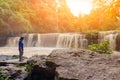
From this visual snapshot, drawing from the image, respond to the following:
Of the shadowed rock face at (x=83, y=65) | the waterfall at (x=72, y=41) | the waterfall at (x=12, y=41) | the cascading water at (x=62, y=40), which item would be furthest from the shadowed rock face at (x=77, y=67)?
the waterfall at (x=12, y=41)

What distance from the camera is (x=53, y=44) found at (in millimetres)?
30953

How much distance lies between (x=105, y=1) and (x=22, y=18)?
74.5 ft

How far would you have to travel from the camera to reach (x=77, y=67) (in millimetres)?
6332

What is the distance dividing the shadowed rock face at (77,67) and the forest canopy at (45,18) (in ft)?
82.6

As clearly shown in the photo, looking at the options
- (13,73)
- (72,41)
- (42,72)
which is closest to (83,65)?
(42,72)

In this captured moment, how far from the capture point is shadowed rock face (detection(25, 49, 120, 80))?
5762mm

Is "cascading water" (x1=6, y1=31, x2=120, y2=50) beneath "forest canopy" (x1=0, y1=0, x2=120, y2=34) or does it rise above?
beneath

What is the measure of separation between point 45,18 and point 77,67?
36.5 m

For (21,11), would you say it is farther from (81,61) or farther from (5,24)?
(81,61)

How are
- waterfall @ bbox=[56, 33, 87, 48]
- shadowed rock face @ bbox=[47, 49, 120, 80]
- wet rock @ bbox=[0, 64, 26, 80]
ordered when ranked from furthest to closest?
waterfall @ bbox=[56, 33, 87, 48], wet rock @ bbox=[0, 64, 26, 80], shadowed rock face @ bbox=[47, 49, 120, 80]

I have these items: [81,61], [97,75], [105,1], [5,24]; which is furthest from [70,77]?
[5,24]

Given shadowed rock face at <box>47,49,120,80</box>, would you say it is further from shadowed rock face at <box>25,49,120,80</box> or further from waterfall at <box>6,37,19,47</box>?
waterfall at <box>6,37,19,47</box>

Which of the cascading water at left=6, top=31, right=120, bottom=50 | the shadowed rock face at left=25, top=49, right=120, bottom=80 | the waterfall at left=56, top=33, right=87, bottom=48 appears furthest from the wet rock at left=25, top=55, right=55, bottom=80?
the waterfall at left=56, top=33, right=87, bottom=48

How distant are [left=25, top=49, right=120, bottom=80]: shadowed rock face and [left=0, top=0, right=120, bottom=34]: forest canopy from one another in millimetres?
25162
